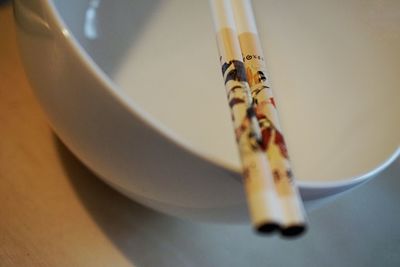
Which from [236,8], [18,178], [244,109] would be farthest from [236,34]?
[18,178]

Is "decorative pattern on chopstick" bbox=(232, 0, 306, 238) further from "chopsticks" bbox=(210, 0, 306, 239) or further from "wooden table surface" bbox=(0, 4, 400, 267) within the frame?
"wooden table surface" bbox=(0, 4, 400, 267)

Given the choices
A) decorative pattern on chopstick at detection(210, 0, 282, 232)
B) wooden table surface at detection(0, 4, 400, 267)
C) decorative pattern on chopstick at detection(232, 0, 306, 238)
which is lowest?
wooden table surface at detection(0, 4, 400, 267)

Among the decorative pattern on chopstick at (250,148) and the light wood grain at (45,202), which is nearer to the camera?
the decorative pattern on chopstick at (250,148)

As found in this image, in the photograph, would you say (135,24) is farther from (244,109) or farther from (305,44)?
(244,109)

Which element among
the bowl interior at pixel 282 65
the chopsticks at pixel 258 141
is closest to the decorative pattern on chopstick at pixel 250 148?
the chopsticks at pixel 258 141

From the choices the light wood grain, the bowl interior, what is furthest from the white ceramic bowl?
the light wood grain

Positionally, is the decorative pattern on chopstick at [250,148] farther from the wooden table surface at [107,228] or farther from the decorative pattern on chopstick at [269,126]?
the wooden table surface at [107,228]

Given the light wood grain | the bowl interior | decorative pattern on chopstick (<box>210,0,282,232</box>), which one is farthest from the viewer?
the bowl interior

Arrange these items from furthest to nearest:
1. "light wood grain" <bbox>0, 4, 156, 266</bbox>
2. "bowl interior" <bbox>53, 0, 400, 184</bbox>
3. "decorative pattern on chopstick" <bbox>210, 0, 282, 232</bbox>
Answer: "bowl interior" <bbox>53, 0, 400, 184</bbox> → "light wood grain" <bbox>0, 4, 156, 266</bbox> → "decorative pattern on chopstick" <bbox>210, 0, 282, 232</bbox>
